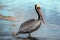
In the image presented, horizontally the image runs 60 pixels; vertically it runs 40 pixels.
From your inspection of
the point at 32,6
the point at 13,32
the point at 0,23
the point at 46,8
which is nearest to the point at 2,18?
the point at 0,23

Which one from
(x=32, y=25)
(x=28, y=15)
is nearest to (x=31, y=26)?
(x=32, y=25)

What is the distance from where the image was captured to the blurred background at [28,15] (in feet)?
7.39

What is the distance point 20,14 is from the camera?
7.61 feet

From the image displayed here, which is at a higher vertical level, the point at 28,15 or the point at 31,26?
the point at 28,15

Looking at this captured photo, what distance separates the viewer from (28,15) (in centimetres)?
229

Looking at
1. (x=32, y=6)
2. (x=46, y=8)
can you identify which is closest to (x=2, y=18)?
(x=32, y=6)

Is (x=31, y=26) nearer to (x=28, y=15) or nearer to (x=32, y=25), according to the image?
(x=32, y=25)

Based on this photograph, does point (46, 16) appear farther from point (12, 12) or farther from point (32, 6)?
point (12, 12)

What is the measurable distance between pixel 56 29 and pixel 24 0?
0.48m

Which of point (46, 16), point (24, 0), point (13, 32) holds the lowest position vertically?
point (13, 32)

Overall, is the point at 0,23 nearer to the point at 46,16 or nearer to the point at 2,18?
the point at 2,18

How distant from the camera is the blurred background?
225cm

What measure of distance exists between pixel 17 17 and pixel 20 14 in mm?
47

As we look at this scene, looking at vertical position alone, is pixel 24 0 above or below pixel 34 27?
above
